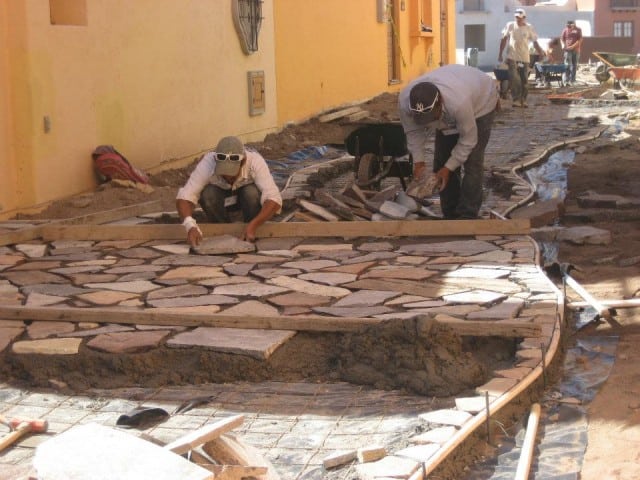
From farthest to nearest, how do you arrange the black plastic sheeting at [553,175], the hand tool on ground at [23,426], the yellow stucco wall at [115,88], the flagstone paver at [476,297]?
the black plastic sheeting at [553,175] → the yellow stucco wall at [115,88] → the flagstone paver at [476,297] → the hand tool on ground at [23,426]

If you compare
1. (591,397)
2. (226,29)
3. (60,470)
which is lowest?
(591,397)

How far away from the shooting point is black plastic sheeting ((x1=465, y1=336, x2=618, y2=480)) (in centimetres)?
434

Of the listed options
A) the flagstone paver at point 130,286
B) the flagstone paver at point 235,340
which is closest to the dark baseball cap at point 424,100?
the flagstone paver at point 130,286

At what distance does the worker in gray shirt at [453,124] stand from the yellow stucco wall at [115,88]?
3.45 meters

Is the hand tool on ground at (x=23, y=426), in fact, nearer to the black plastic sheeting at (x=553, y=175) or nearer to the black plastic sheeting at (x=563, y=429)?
the black plastic sheeting at (x=563, y=429)

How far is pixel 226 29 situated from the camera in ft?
47.2

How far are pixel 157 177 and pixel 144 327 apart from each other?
6.04 metres

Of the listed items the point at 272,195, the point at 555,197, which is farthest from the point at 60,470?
the point at 555,197

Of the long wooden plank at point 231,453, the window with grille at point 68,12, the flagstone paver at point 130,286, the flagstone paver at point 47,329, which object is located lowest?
the flagstone paver at point 47,329

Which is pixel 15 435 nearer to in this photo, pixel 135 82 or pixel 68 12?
pixel 68 12

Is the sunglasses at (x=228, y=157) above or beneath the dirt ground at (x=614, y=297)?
above

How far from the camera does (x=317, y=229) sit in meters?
8.59

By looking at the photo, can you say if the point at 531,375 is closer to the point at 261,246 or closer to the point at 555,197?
the point at 261,246

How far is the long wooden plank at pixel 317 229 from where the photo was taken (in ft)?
27.4
